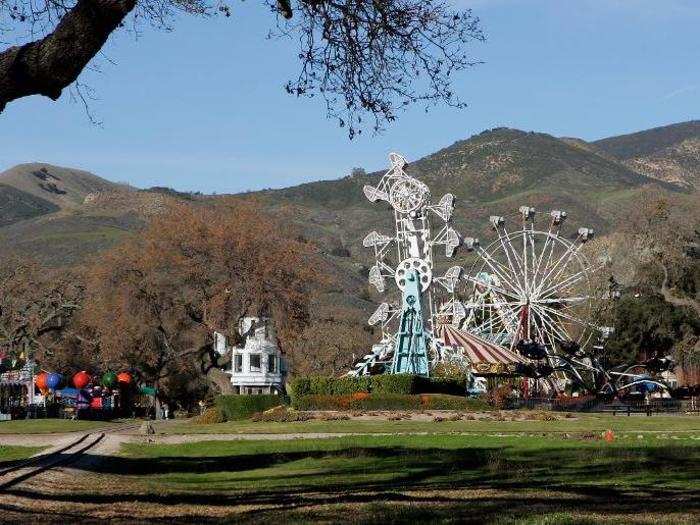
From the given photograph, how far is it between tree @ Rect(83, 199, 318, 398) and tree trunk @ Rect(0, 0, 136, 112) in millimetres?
64748

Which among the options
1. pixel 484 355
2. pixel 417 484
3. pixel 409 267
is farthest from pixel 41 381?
pixel 417 484

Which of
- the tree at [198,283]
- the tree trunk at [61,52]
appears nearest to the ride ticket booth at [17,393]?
the tree at [198,283]

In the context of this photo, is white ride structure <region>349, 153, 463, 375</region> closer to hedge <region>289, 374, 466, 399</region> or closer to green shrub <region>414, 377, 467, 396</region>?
green shrub <region>414, 377, 467, 396</region>

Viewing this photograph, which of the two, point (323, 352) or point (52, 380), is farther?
point (323, 352)

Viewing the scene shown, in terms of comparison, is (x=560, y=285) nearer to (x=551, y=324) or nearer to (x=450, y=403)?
(x=551, y=324)

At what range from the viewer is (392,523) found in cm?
1388

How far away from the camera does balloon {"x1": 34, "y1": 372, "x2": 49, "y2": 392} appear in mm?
82125

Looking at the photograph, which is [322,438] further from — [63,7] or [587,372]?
[587,372]

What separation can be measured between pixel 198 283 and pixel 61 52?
2678 inches

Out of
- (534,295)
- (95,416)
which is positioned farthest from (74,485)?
(534,295)

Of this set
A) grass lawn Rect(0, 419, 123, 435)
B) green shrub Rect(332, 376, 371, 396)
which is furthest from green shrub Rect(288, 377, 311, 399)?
grass lawn Rect(0, 419, 123, 435)

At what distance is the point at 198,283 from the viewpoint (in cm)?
8131

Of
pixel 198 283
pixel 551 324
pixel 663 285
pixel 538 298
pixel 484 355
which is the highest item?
pixel 198 283

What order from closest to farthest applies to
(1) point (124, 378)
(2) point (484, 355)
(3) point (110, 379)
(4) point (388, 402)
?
(4) point (388, 402) → (2) point (484, 355) → (3) point (110, 379) → (1) point (124, 378)
